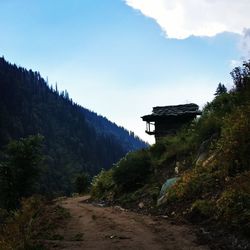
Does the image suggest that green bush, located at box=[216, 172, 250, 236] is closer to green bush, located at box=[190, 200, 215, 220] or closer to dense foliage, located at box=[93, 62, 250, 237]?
dense foliage, located at box=[93, 62, 250, 237]

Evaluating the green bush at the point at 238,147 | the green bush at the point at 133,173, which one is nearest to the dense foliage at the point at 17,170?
the green bush at the point at 133,173

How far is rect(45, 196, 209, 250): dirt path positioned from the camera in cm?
1234

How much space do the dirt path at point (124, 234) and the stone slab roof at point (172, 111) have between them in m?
26.7

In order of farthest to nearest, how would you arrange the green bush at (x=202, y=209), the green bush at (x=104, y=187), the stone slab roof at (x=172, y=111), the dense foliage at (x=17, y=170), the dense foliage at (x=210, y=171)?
the stone slab roof at (x=172, y=111) < the dense foliage at (x=17, y=170) < the green bush at (x=104, y=187) < the green bush at (x=202, y=209) < the dense foliage at (x=210, y=171)

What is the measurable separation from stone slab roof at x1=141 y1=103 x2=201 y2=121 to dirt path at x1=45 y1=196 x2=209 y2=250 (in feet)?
87.7

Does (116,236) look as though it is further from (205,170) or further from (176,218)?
(205,170)

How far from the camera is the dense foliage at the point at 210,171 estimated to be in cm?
1357

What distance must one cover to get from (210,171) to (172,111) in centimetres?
2648

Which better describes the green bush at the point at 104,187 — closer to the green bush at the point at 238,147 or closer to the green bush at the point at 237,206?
the green bush at the point at 238,147

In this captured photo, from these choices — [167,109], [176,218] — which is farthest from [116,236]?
[167,109]

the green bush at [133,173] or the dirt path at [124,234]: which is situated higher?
the green bush at [133,173]

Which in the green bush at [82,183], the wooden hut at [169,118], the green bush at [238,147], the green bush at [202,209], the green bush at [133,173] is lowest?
the green bush at [82,183]

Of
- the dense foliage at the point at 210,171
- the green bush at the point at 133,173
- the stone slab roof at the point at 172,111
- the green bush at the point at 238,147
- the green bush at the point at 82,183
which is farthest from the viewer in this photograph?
the green bush at the point at 82,183

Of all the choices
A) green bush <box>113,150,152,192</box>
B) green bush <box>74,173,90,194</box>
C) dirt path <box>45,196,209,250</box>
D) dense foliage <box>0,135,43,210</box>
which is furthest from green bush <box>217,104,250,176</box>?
green bush <box>74,173,90,194</box>
